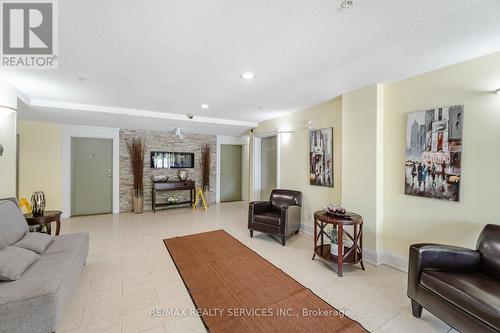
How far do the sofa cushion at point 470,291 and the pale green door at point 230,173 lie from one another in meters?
5.83

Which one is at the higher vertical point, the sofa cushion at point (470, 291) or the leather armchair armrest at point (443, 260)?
the leather armchair armrest at point (443, 260)

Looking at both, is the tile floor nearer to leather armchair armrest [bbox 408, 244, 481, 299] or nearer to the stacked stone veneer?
leather armchair armrest [bbox 408, 244, 481, 299]

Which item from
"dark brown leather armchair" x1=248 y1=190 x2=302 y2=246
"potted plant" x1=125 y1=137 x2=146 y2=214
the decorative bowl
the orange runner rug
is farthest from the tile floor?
the decorative bowl

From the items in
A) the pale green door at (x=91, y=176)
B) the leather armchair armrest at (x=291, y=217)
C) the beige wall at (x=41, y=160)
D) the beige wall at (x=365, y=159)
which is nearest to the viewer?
the beige wall at (x=365, y=159)

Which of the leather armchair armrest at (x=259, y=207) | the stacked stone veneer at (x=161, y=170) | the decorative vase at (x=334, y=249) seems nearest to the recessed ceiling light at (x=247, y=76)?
the leather armchair armrest at (x=259, y=207)

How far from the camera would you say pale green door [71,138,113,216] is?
5.16 m

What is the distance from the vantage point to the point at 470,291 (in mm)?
1479

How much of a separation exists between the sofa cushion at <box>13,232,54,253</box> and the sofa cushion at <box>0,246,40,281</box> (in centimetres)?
15

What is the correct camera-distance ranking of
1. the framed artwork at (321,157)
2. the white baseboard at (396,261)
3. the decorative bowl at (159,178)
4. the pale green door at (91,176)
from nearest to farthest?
the white baseboard at (396,261) → the framed artwork at (321,157) → the pale green door at (91,176) → the decorative bowl at (159,178)

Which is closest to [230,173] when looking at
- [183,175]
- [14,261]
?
[183,175]

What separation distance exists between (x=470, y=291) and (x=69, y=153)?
270 inches

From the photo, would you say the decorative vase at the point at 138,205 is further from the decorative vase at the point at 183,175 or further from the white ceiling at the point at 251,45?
the white ceiling at the point at 251,45

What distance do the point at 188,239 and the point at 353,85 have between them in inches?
135

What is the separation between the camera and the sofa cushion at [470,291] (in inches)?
52.6
